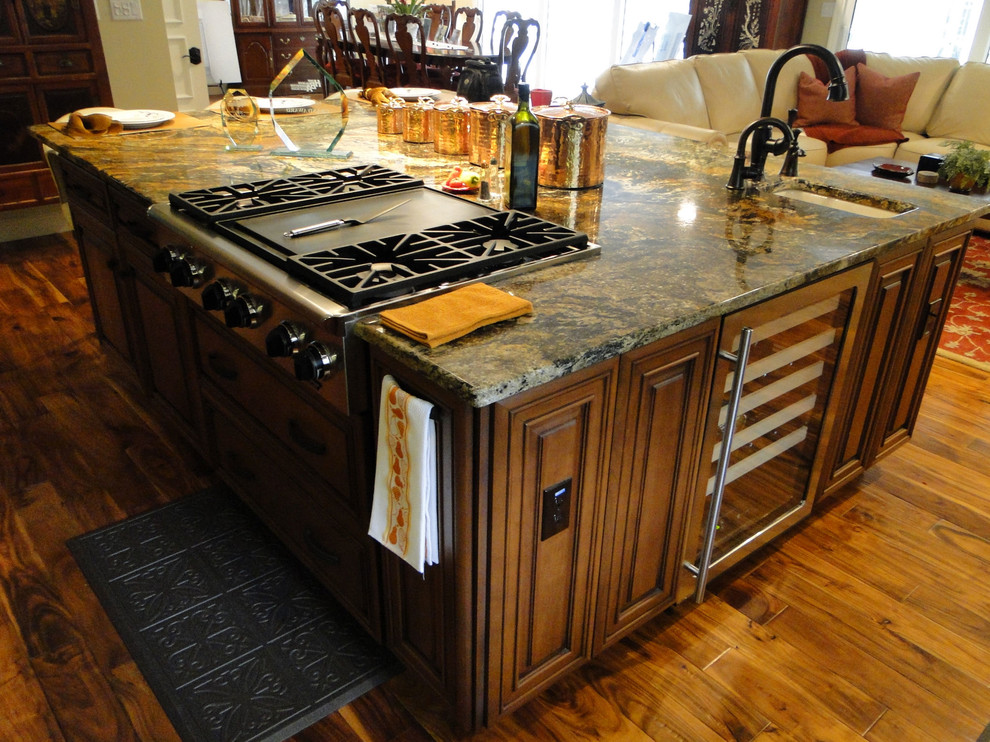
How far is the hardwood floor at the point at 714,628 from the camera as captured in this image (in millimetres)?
1497

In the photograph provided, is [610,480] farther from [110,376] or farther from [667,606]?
[110,376]

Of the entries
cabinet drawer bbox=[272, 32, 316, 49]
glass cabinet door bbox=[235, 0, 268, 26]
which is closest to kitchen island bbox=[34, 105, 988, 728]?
glass cabinet door bbox=[235, 0, 268, 26]

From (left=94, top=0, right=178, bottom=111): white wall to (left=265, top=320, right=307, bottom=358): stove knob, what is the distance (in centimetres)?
378

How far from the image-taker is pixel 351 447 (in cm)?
136

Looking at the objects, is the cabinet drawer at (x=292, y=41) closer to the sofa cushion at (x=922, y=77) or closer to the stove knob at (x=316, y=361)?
the sofa cushion at (x=922, y=77)

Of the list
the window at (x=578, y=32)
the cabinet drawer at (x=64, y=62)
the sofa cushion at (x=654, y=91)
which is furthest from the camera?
the window at (x=578, y=32)

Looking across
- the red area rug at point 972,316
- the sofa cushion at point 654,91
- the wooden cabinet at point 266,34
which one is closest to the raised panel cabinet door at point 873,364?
the red area rug at point 972,316

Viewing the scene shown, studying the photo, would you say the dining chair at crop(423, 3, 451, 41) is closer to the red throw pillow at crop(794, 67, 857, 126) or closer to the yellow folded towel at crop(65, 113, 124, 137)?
the red throw pillow at crop(794, 67, 857, 126)

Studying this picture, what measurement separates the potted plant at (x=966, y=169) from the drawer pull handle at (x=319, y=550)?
3.59 metres

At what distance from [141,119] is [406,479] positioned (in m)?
1.96

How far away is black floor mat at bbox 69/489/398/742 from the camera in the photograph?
1.51 meters

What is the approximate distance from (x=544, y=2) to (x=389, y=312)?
7613mm

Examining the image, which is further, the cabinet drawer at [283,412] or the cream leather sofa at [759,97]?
the cream leather sofa at [759,97]

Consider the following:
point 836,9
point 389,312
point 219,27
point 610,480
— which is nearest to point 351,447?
point 389,312
